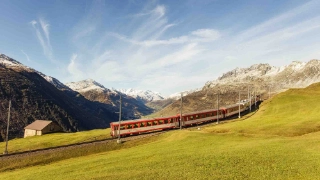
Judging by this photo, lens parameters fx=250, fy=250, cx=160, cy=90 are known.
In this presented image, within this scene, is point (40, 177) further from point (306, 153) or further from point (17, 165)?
point (306, 153)

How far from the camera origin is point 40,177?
31297mm

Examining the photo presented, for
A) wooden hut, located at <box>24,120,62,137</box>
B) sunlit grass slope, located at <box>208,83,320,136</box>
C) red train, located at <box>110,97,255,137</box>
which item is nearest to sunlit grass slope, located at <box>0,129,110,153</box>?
red train, located at <box>110,97,255,137</box>

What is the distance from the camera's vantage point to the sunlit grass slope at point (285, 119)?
160ft

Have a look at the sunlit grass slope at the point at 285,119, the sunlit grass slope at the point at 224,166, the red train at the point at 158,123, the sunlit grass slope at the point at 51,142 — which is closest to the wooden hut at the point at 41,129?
the sunlit grass slope at the point at 51,142

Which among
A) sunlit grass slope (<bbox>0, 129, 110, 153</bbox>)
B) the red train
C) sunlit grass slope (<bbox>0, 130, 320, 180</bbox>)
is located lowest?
sunlit grass slope (<bbox>0, 129, 110, 153</bbox>)

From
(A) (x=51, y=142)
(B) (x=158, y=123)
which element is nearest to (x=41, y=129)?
(A) (x=51, y=142)

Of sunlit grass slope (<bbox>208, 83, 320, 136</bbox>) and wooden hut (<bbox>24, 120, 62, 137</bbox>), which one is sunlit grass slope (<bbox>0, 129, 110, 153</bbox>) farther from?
sunlit grass slope (<bbox>208, 83, 320, 136</bbox>)

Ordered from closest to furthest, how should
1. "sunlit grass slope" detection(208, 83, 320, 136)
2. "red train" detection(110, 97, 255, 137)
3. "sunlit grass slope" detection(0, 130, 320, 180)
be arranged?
"sunlit grass slope" detection(0, 130, 320, 180) → "sunlit grass slope" detection(208, 83, 320, 136) → "red train" detection(110, 97, 255, 137)

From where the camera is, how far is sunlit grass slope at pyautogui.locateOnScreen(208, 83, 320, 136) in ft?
160

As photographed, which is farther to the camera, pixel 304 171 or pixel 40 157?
pixel 40 157

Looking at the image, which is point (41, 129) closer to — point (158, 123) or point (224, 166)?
point (158, 123)

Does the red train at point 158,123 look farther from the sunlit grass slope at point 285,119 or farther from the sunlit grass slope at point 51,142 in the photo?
the sunlit grass slope at point 285,119

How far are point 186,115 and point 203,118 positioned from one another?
8.17m

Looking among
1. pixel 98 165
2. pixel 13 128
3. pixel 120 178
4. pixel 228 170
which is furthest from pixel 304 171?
pixel 13 128
